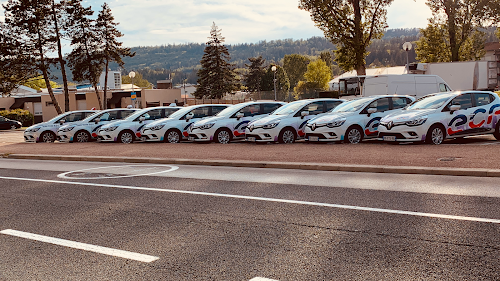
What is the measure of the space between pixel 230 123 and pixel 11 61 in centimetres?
3432

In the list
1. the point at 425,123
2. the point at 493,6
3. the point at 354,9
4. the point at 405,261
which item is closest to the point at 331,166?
the point at 425,123

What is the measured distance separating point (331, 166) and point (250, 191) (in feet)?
10.8

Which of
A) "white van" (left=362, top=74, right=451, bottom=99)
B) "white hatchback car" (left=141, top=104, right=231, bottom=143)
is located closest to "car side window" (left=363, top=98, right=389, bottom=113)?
"white hatchback car" (left=141, top=104, right=231, bottom=143)

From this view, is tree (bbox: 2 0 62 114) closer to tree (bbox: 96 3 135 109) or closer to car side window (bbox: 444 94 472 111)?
tree (bbox: 96 3 135 109)

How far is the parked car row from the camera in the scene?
49.7ft

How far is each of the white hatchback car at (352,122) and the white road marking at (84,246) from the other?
11.7m

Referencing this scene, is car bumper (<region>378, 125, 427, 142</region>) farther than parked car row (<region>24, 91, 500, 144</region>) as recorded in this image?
No

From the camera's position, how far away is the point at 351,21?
3312 centimetres

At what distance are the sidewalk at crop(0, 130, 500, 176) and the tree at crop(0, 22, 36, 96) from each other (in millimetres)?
31676

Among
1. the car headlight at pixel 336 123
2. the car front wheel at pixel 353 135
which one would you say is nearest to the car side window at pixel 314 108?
the car headlight at pixel 336 123

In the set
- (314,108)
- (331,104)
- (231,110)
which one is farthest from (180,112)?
(331,104)

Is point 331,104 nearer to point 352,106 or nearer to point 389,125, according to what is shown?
point 352,106

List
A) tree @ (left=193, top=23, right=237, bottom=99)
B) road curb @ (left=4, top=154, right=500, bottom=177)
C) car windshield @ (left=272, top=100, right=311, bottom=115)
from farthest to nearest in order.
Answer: tree @ (left=193, top=23, right=237, bottom=99) < car windshield @ (left=272, top=100, right=311, bottom=115) < road curb @ (left=4, top=154, right=500, bottom=177)

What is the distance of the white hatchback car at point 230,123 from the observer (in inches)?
775
